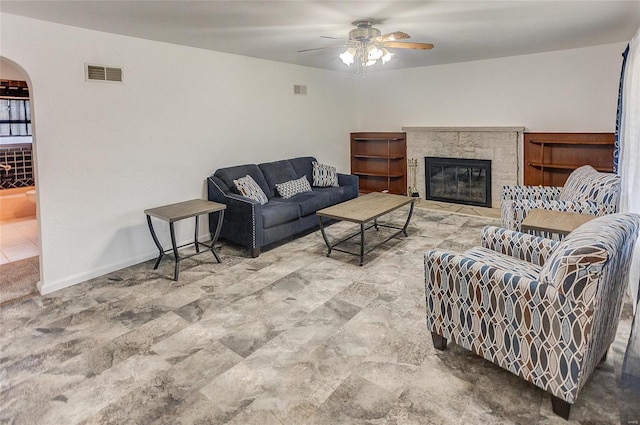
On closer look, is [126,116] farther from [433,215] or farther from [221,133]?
[433,215]

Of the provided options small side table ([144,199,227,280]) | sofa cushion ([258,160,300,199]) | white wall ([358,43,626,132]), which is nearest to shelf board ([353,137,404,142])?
white wall ([358,43,626,132])

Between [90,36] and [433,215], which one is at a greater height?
[90,36]

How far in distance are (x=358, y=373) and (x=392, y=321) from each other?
0.70 metres

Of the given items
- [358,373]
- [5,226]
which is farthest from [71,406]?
[5,226]

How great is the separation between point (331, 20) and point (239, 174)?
2.28 meters

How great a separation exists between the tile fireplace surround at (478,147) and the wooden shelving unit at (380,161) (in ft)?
0.88

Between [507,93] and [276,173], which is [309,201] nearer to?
[276,173]

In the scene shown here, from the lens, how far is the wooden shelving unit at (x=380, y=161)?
734cm

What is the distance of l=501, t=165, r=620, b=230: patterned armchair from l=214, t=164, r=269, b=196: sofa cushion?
3004 mm

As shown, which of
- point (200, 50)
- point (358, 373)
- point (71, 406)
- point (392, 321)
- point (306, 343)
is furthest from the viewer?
point (200, 50)

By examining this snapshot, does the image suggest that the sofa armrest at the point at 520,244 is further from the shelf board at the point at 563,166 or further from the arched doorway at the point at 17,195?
the arched doorway at the point at 17,195

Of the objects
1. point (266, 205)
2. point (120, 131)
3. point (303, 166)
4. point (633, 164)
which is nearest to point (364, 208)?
point (266, 205)

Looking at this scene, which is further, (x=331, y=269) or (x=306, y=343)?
(x=331, y=269)

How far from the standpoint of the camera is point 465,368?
238 centimetres
